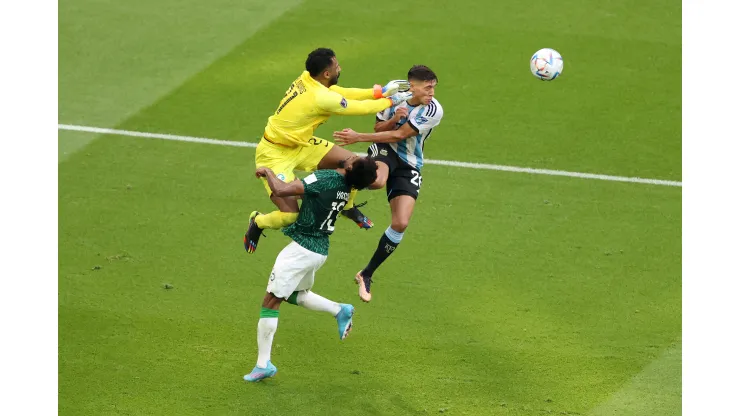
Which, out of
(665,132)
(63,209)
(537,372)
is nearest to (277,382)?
(537,372)

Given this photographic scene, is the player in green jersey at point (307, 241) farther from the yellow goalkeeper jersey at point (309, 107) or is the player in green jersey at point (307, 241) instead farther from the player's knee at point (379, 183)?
the player's knee at point (379, 183)

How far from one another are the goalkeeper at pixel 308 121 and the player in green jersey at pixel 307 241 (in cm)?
69

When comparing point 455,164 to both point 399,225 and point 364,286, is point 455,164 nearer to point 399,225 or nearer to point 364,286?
point 399,225

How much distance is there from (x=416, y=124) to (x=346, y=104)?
0.88 metres

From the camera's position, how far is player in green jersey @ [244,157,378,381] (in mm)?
11367

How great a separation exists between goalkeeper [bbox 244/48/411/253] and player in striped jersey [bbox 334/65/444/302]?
8.3 inches

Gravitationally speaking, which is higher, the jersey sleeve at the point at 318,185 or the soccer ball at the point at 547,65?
the soccer ball at the point at 547,65

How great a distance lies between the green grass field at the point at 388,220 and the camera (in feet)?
40.3

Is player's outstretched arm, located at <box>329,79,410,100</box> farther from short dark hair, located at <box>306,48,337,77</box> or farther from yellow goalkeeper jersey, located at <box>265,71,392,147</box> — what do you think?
short dark hair, located at <box>306,48,337,77</box>

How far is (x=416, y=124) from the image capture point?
1268cm

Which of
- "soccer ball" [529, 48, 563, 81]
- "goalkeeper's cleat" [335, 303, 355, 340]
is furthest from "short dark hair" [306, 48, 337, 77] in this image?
"soccer ball" [529, 48, 563, 81]

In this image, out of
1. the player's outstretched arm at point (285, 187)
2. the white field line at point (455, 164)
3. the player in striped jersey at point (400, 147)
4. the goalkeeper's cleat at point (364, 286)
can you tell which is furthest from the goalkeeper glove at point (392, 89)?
the white field line at point (455, 164)

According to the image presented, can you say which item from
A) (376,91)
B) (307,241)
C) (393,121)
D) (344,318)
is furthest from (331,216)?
(376,91)

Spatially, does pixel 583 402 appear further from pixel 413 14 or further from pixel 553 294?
pixel 413 14
